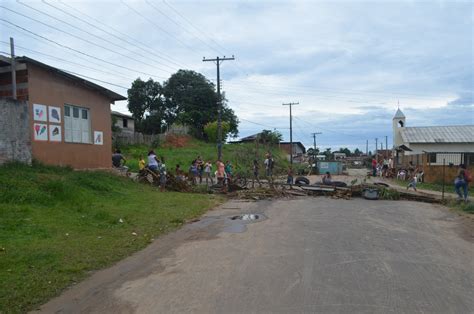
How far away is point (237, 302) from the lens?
199 inches

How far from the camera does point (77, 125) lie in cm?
Result: 1853

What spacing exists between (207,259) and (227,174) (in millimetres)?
15076

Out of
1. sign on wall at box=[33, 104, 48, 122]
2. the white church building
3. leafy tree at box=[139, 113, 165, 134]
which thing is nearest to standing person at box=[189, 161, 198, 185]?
sign on wall at box=[33, 104, 48, 122]

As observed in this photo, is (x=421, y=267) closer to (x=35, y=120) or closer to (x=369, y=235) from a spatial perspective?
(x=369, y=235)

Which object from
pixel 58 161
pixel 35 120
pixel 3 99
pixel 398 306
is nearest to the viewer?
pixel 398 306

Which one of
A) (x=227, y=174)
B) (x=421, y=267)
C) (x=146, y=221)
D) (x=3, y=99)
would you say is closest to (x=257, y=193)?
(x=227, y=174)

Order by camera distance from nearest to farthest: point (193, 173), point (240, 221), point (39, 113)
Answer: point (240, 221)
point (39, 113)
point (193, 173)

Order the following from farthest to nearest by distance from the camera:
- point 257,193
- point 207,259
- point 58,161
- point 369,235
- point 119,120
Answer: point 119,120 → point 257,193 → point 58,161 → point 369,235 → point 207,259

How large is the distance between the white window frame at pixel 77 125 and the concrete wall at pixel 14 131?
7.65ft

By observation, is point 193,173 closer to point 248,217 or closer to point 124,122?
point 248,217

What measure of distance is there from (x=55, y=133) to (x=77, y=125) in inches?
64.6

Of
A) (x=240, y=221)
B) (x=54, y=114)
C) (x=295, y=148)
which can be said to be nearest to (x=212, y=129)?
(x=54, y=114)

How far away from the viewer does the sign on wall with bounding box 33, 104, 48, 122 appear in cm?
1594

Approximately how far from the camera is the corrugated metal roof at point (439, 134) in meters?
42.6
